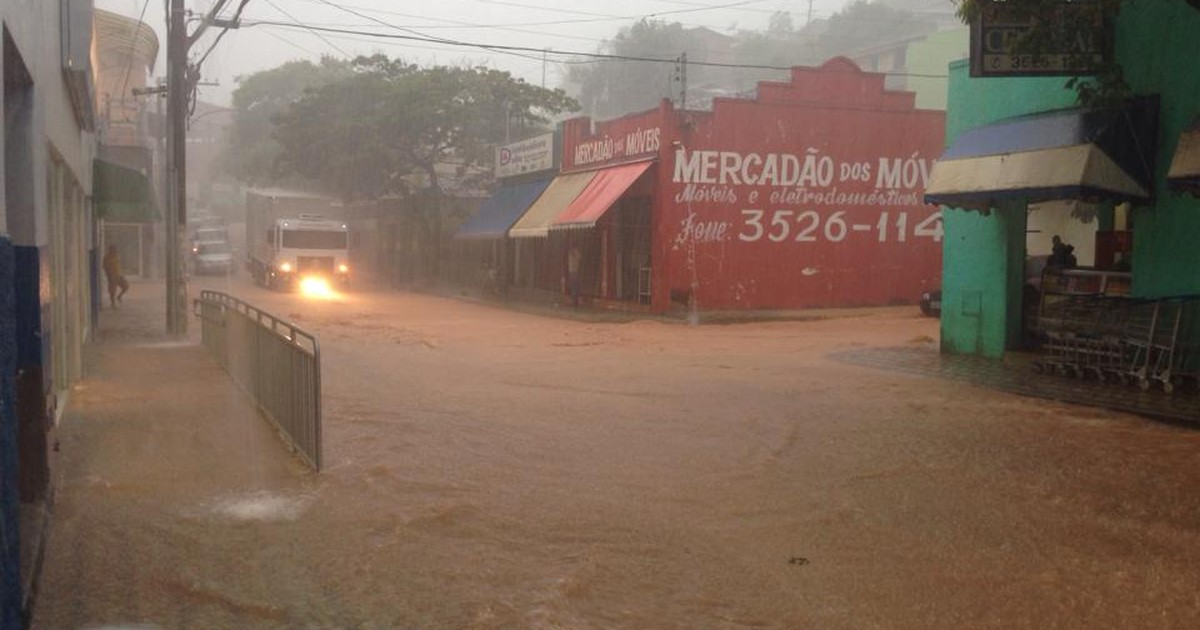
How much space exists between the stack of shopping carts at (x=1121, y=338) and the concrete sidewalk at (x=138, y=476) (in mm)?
9074

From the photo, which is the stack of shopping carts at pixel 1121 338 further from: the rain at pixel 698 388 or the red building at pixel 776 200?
the red building at pixel 776 200

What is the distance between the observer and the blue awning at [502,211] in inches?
1316

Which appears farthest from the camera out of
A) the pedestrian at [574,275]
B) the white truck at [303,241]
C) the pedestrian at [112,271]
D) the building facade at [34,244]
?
the white truck at [303,241]

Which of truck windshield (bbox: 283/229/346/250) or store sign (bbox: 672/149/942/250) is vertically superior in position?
store sign (bbox: 672/149/942/250)

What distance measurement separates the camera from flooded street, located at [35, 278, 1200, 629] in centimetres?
559

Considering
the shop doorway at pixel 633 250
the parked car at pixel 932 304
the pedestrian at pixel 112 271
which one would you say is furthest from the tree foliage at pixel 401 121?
the parked car at pixel 932 304

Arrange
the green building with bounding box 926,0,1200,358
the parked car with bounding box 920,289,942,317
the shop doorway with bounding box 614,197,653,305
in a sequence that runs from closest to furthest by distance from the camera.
Answer: the green building with bounding box 926,0,1200,358 → the parked car with bounding box 920,289,942,317 → the shop doorway with bounding box 614,197,653,305

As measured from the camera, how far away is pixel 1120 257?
14.8 metres

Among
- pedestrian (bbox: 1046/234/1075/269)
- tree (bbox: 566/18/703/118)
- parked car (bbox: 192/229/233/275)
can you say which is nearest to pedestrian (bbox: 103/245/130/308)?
pedestrian (bbox: 1046/234/1075/269)

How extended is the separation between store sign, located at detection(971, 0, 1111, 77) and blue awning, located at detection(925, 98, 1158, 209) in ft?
2.30

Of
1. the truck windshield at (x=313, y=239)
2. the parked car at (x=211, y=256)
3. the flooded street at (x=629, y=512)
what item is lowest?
the flooded street at (x=629, y=512)

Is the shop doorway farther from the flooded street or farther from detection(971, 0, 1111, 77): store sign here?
detection(971, 0, 1111, 77): store sign

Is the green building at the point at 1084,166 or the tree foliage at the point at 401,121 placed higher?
the tree foliage at the point at 401,121

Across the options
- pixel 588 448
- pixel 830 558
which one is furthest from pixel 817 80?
pixel 830 558
